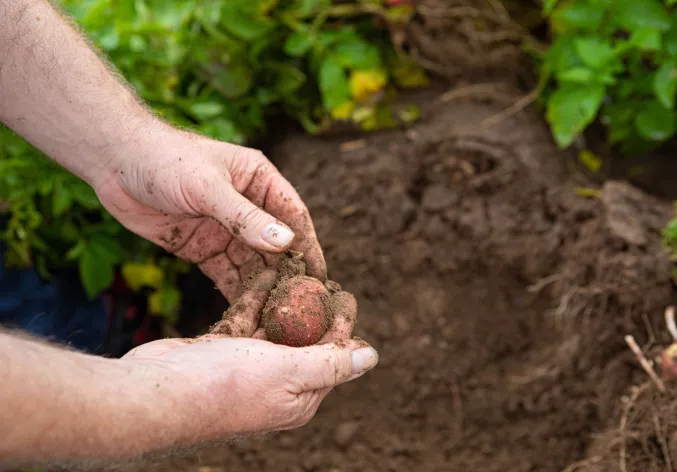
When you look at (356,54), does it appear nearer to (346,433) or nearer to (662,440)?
(346,433)

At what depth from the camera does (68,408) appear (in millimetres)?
1310

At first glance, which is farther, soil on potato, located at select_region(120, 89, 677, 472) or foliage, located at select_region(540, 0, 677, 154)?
foliage, located at select_region(540, 0, 677, 154)

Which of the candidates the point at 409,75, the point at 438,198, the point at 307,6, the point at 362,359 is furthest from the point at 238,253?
the point at 409,75

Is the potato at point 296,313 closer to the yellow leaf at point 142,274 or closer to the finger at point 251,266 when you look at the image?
the finger at point 251,266

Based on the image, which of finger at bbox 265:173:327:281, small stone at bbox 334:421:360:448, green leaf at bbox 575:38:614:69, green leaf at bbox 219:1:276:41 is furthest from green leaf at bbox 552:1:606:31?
small stone at bbox 334:421:360:448

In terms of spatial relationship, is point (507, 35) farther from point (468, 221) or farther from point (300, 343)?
point (300, 343)

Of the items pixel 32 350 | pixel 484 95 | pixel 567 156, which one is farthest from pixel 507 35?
pixel 32 350

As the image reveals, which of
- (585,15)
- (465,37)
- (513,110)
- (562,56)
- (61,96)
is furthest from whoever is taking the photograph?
(465,37)

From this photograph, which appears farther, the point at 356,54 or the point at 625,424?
the point at 356,54

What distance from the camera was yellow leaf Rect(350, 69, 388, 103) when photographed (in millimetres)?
3344

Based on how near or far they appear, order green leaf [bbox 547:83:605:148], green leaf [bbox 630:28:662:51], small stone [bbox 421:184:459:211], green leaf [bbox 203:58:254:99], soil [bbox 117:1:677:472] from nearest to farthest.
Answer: soil [bbox 117:1:677:472] < green leaf [bbox 630:28:662:51] < green leaf [bbox 547:83:605:148] < small stone [bbox 421:184:459:211] < green leaf [bbox 203:58:254:99]

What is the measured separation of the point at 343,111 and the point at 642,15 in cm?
144

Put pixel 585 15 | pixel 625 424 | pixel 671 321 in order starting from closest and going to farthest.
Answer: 1. pixel 625 424
2. pixel 671 321
3. pixel 585 15

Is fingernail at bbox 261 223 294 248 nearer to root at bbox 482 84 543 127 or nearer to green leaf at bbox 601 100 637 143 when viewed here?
root at bbox 482 84 543 127
